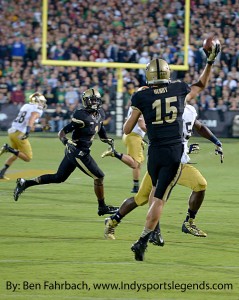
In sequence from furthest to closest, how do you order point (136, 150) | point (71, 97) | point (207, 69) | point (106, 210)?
point (71, 97), point (136, 150), point (106, 210), point (207, 69)

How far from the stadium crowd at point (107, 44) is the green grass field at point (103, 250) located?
8.11m

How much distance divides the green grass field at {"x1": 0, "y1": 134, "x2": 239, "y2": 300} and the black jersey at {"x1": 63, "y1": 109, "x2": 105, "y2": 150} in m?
0.90

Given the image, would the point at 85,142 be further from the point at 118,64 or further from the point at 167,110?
the point at 118,64

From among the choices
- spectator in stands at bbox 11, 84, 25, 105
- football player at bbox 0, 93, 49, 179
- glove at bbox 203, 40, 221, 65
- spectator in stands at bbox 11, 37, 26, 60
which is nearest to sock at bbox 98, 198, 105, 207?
glove at bbox 203, 40, 221, 65

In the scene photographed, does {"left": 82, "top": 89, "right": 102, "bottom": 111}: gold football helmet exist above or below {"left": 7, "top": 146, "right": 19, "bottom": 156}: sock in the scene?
above

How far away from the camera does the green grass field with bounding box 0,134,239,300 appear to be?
791 centimetres

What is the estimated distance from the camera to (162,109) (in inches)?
360

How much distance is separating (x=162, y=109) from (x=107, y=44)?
48.3 ft

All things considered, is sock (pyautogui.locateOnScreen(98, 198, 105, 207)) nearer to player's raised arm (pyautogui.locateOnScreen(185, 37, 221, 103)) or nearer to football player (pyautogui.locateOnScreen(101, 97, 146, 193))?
football player (pyautogui.locateOnScreen(101, 97, 146, 193))

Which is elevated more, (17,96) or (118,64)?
(118,64)

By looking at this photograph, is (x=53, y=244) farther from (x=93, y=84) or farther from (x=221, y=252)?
(x=93, y=84)

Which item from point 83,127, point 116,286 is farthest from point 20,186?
point 116,286

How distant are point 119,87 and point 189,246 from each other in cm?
1520

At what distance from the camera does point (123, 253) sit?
954 centimetres
